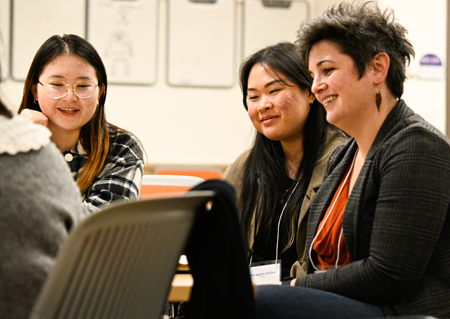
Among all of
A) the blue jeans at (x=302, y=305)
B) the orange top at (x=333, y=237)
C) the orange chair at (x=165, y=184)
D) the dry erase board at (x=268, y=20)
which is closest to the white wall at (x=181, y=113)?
the dry erase board at (x=268, y=20)

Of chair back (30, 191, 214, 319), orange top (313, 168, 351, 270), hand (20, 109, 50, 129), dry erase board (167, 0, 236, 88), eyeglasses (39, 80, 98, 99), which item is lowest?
orange top (313, 168, 351, 270)

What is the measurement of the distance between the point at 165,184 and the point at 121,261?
184 centimetres

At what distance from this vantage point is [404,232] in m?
1.36

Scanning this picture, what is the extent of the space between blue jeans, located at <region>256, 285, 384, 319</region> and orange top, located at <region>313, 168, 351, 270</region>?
270 mm

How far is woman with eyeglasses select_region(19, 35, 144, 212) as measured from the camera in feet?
7.09

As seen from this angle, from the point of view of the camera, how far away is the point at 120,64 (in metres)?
4.77

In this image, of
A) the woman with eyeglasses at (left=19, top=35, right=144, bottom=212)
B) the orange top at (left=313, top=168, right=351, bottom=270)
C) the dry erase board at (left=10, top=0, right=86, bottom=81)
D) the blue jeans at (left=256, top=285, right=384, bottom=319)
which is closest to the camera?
the blue jeans at (left=256, top=285, right=384, bottom=319)

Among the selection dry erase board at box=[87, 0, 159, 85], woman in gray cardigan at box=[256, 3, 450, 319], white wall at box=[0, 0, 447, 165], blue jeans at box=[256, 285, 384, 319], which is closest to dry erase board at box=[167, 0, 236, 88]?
white wall at box=[0, 0, 447, 165]

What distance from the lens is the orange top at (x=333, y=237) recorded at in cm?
164

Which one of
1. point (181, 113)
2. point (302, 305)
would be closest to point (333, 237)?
point (302, 305)

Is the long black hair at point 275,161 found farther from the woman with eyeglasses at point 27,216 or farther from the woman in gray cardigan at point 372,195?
the woman with eyeglasses at point 27,216

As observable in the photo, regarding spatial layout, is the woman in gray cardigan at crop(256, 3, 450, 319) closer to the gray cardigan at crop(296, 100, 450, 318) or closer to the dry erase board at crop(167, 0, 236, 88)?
the gray cardigan at crop(296, 100, 450, 318)

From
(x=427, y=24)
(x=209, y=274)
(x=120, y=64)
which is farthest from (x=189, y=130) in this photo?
(x=209, y=274)

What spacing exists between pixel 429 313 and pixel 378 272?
0.17 m
